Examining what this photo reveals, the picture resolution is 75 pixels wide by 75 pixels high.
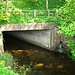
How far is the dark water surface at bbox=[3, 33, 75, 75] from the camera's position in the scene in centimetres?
979

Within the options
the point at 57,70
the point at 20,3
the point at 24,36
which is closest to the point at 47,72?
the point at 57,70

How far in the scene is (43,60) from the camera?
11844mm

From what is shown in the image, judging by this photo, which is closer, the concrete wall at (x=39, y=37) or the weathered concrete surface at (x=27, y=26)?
the weathered concrete surface at (x=27, y=26)

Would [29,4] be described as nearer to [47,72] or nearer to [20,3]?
[20,3]

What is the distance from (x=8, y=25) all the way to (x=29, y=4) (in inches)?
275

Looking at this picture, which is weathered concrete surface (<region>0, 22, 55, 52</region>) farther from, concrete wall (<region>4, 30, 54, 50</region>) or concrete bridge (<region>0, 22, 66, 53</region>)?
concrete wall (<region>4, 30, 54, 50</region>)

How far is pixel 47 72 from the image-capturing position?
9648mm

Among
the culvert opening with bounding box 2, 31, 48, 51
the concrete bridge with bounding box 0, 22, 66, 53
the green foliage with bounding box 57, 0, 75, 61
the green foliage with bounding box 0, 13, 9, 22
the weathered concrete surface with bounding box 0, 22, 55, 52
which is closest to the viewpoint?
the green foliage with bounding box 57, 0, 75, 61

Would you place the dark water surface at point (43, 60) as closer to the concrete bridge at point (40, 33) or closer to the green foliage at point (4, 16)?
the concrete bridge at point (40, 33)

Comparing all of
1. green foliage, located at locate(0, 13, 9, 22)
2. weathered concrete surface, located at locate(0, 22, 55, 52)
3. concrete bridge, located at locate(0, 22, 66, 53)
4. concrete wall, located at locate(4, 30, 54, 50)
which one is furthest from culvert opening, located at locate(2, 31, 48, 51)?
green foliage, located at locate(0, 13, 9, 22)

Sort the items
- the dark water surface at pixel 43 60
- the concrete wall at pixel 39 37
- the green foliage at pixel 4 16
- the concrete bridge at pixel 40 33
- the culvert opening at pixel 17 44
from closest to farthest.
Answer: the dark water surface at pixel 43 60 → the green foliage at pixel 4 16 → the concrete bridge at pixel 40 33 → the concrete wall at pixel 39 37 → the culvert opening at pixel 17 44

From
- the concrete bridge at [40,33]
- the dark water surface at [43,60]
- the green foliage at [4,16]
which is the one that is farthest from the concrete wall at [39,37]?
the green foliage at [4,16]

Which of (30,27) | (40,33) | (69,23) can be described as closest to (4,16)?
(30,27)

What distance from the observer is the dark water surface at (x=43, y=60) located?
32.1 feet
